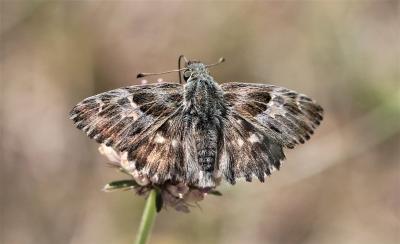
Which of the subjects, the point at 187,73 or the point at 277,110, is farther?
the point at 187,73

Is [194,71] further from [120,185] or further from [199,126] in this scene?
[120,185]

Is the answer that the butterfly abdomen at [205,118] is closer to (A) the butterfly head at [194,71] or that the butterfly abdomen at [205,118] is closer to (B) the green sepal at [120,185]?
(A) the butterfly head at [194,71]

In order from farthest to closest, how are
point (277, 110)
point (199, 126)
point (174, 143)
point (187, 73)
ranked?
point (187, 73)
point (277, 110)
point (199, 126)
point (174, 143)

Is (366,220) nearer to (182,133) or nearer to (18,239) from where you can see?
(18,239)

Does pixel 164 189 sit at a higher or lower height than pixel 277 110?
lower

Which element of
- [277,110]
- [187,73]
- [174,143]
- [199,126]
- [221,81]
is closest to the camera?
[174,143]

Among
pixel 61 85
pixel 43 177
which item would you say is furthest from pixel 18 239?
pixel 61 85

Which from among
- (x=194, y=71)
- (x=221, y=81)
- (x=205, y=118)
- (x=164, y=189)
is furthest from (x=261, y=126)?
(x=221, y=81)
